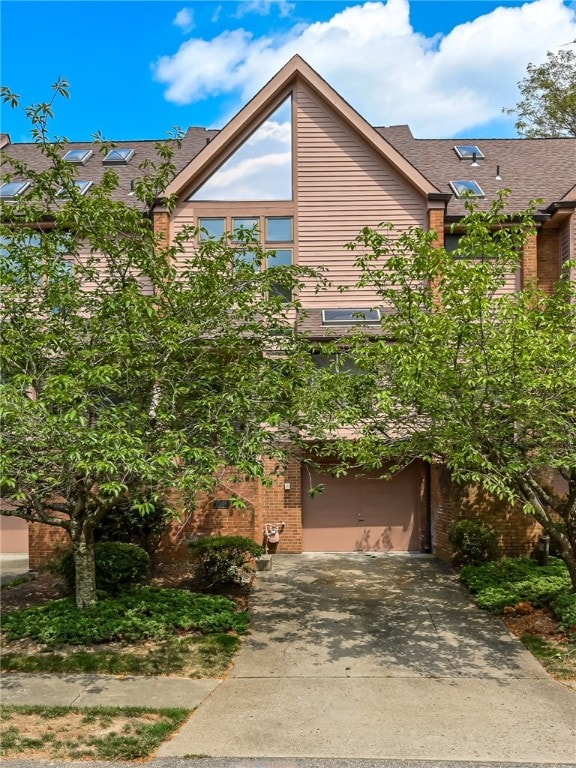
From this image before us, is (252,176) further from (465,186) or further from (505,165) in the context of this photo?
(505,165)

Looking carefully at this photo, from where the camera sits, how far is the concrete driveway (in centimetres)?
606

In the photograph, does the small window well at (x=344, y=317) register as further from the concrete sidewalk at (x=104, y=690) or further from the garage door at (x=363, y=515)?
the concrete sidewalk at (x=104, y=690)

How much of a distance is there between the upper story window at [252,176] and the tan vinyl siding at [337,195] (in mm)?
407

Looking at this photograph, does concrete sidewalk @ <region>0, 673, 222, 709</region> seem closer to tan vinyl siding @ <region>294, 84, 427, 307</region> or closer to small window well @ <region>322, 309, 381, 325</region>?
small window well @ <region>322, 309, 381, 325</region>

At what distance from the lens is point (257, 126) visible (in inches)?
631

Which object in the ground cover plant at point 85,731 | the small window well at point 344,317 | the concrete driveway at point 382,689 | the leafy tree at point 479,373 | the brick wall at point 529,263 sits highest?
the brick wall at point 529,263

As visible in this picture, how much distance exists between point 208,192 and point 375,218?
4.24m

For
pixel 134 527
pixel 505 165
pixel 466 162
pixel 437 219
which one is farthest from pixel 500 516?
pixel 466 162

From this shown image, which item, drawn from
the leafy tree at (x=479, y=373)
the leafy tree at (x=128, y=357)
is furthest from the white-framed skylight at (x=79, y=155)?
the leafy tree at (x=479, y=373)

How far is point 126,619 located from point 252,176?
36.2ft

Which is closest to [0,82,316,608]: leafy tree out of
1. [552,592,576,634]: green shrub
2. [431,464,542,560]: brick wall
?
→ [552,592,576,634]: green shrub

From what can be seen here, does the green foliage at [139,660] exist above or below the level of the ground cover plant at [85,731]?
below

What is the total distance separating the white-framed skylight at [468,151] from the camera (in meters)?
19.1

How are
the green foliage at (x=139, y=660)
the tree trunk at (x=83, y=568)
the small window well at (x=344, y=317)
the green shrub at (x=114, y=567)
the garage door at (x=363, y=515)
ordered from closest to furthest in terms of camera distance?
the green foliage at (x=139, y=660) → the tree trunk at (x=83, y=568) → the green shrub at (x=114, y=567) → the small window well at (x=344, y=317) → the garage door at (x=363, y=515)
